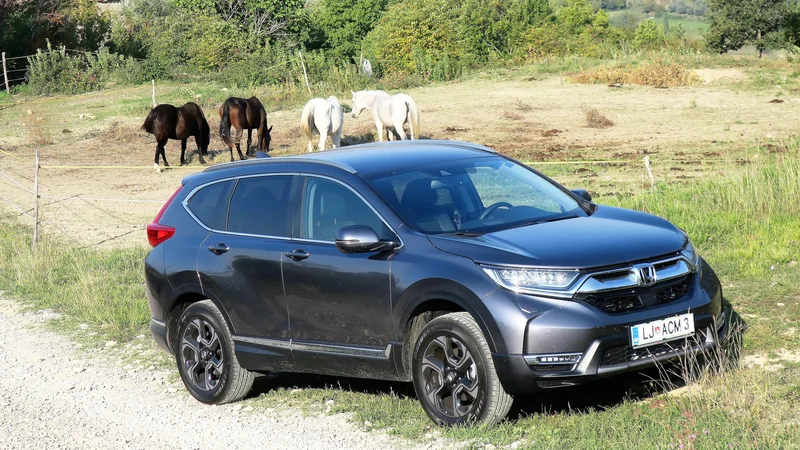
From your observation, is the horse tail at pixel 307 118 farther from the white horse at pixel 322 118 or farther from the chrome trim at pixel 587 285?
the chrome trim at pixel 587 285

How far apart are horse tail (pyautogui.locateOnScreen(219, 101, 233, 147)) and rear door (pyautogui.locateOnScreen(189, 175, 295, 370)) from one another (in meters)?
17.1

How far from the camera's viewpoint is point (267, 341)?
723 centimetres

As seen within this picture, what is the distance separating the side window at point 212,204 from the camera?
7.69 m

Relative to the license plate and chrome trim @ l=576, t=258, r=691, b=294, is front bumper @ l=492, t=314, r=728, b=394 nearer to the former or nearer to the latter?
the license plate

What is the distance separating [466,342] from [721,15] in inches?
2471

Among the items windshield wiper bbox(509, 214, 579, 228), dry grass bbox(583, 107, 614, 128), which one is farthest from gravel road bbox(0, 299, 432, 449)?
dry grass bbox(583, 107, 614, 128)

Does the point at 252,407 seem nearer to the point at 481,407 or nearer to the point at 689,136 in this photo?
the point at 481,407

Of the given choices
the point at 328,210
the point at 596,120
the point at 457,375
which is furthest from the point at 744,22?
the point at 457,375

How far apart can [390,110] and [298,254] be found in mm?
18834

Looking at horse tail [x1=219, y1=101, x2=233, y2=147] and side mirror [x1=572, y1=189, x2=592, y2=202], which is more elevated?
side mirror [x1=572, y1=189, x2=592, y2=202]

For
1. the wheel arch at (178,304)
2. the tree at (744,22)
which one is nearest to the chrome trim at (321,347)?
the wheel arch at (178,304)

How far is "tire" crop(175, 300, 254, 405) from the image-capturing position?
7.52 m

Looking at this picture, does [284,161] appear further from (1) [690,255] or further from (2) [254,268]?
(1) [690,255]

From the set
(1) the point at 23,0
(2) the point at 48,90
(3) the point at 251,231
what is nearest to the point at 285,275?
(3) the point at 251,231
